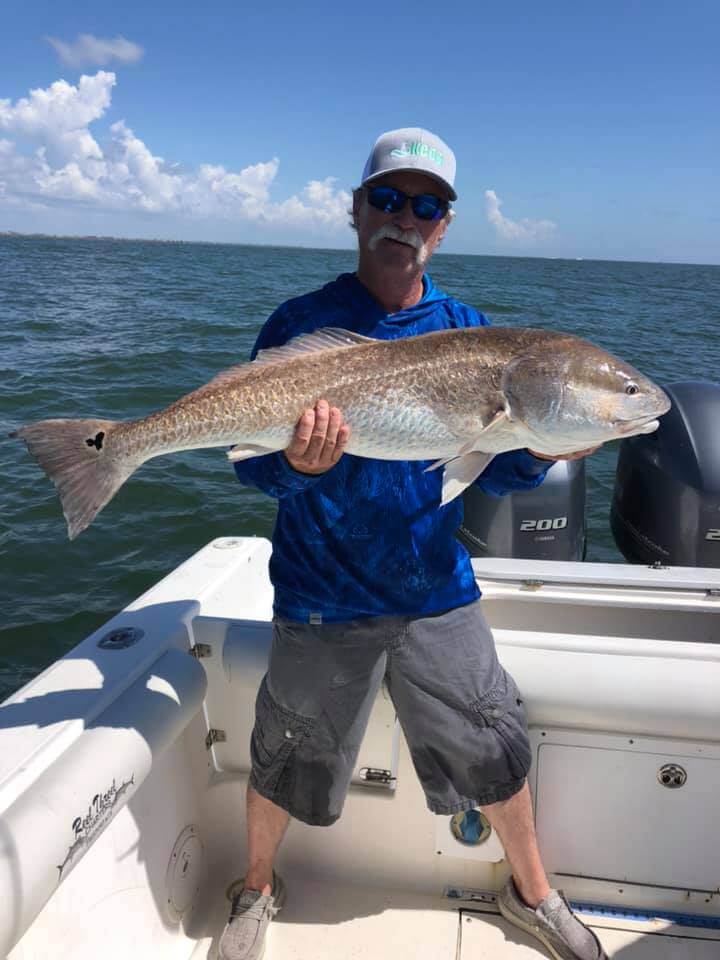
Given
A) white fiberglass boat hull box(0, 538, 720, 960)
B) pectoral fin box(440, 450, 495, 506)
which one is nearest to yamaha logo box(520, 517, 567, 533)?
white fiberglass boat hull box(0, 538, 720, 960)

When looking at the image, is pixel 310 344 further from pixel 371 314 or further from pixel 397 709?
pixel 397 709

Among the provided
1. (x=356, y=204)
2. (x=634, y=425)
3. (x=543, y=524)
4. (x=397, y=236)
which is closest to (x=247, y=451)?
(x=397, y=236)

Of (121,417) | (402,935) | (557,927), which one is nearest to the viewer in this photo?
(557,927)

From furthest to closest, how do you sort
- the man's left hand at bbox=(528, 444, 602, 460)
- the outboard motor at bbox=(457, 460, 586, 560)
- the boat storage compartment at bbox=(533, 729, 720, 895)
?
the outboard motor at bbox=(457, 460, 586, 560)
the boat storage compartment at bbox=(533, 729, 720, 895)
the man's left hand at bbox=(528, 444, 602, 460)

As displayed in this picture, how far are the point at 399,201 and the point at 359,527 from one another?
1.37m

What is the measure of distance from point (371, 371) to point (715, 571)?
8.11 feet

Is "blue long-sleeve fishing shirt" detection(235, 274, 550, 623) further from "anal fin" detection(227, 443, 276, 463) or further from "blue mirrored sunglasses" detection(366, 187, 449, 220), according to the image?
"blue mirrored sunglasses" detection(366, 187, 449, 220)

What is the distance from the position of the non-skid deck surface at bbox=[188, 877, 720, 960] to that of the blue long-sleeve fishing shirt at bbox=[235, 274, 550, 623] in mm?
1606

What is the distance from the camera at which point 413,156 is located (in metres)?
2.78

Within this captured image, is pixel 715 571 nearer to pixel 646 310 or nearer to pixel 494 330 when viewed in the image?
pixel 494 330

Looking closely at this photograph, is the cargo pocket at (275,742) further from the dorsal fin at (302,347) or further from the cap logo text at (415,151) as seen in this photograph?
the cap logo text at (415,151)

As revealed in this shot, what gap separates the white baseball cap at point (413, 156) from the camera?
2781 mm

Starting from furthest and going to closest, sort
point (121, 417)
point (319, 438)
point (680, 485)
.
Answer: point (121, 417) → point (680, 485) → point (319, 438)

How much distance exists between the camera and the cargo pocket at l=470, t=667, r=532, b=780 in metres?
2.81
